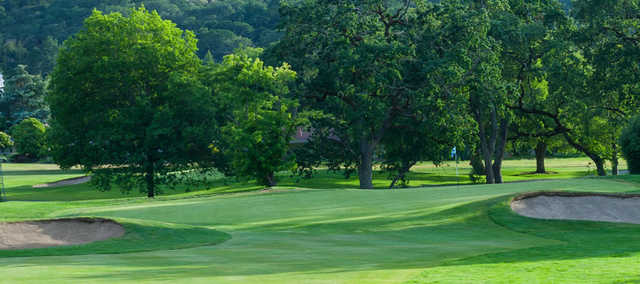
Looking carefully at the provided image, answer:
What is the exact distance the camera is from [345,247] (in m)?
14.4

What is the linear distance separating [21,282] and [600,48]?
39509 mm

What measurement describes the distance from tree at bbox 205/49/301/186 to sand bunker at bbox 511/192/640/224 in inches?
744

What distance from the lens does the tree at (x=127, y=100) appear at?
4322 centimetres

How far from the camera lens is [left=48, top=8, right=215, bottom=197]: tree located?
4322 cm

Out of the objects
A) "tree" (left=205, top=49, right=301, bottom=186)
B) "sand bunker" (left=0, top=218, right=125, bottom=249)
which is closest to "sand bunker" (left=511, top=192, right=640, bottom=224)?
"sand bunker" (left=0, top=218, right=125, bottom=249)

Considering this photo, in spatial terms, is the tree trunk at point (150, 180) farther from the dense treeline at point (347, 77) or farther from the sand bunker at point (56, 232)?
the sand bunker at point (56, 232)

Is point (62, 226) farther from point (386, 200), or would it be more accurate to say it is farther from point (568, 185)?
point (568, 185)

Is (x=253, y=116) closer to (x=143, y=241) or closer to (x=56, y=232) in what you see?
(x=56, y=232)

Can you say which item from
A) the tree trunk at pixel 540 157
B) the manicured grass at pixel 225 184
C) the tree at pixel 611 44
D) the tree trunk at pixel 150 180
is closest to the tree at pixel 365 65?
the manicured grass at pixel 225 184

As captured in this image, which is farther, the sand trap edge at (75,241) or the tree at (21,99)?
the tree at (21,99)

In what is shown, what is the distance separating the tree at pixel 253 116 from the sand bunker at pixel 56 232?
19396 mm

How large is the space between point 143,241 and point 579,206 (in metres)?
12.3

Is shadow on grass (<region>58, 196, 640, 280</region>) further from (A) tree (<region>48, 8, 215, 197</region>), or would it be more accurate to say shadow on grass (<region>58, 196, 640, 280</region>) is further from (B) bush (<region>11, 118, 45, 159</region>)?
(B) bush (<region>11, 118, 45, 159</region>)

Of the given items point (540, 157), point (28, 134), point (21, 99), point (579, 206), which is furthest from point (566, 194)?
point (21, 99)
